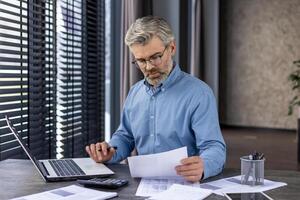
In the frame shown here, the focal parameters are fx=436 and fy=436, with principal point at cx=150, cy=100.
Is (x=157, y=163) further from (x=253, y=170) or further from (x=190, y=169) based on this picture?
(x=253, y=170)

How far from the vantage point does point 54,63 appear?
2570 millimetres

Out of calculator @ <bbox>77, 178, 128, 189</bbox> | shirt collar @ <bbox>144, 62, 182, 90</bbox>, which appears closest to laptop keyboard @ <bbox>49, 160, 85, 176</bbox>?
calculator @ <bbox>77, 178, 128, 189</bbox>

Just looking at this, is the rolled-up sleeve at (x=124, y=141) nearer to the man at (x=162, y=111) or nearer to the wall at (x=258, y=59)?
the man at (x=162, y=111)

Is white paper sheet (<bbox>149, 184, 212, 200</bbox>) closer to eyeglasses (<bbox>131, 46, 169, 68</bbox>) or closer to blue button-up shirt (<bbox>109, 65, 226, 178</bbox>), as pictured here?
blue button-up shirt (<bbox>109, 65, 226, 178</bbox>)

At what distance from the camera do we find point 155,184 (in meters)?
1.46

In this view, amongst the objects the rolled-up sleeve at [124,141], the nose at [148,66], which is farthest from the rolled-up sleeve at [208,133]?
the rolled-up sleeve at [124,141]

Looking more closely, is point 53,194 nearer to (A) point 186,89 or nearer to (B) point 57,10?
(A) point 186,89

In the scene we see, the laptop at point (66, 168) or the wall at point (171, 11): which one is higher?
the wall at point (171, 11)

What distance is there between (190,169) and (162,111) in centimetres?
44

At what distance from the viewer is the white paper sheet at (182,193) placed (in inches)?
50.1

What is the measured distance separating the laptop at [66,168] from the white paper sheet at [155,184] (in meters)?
0.17

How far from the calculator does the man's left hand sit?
19cm

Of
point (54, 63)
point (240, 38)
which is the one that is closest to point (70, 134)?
point (54, 63)

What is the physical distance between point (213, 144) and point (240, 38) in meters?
6.75
